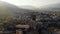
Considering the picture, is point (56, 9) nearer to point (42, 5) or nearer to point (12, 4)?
point (42, 5)

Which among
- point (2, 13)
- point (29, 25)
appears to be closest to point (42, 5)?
point (29, 25)

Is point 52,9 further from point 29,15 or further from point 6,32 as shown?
point 6,32

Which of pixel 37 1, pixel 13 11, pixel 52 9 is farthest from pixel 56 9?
pixel 13 11

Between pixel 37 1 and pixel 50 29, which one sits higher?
pixel 37 1

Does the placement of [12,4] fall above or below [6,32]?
above

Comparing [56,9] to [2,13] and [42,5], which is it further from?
[2,13]

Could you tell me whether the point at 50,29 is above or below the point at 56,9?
below

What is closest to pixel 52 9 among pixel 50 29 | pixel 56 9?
pixel 56 9
